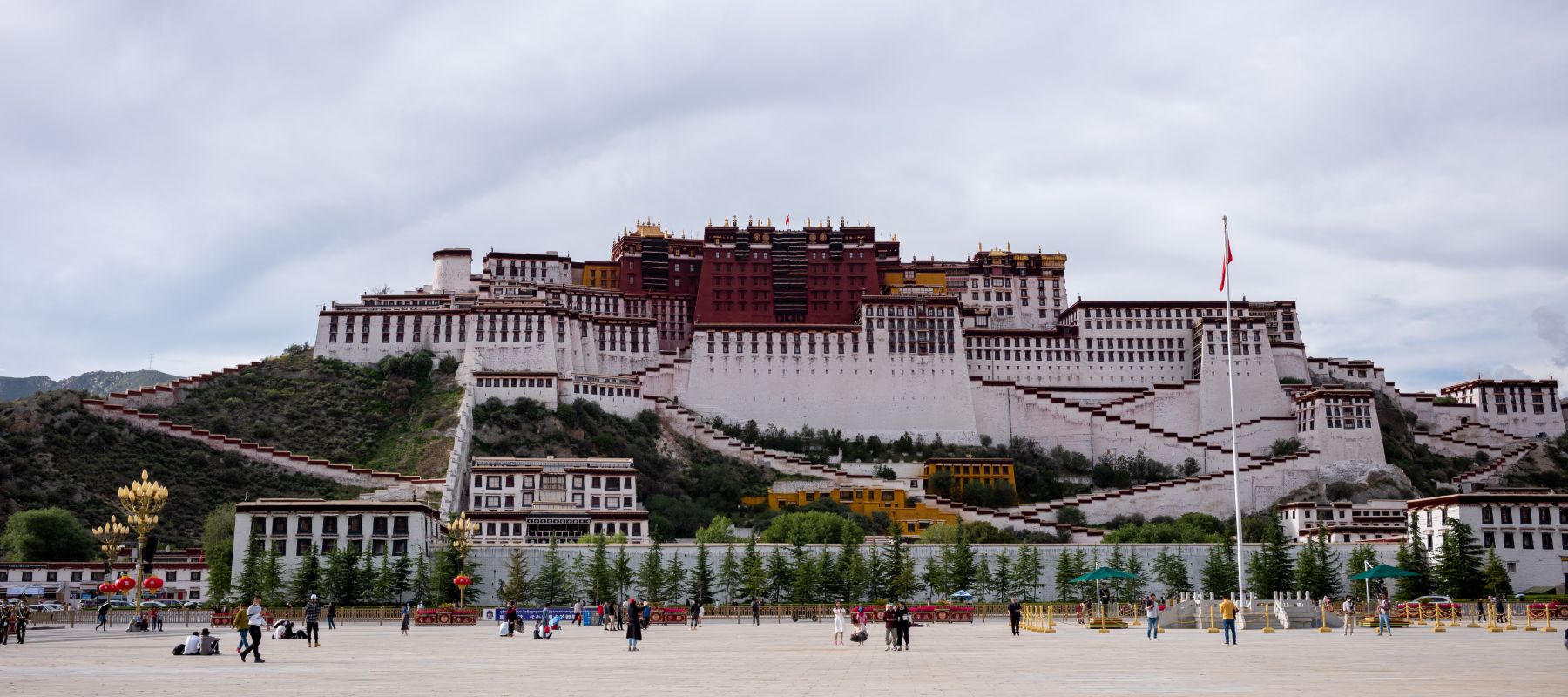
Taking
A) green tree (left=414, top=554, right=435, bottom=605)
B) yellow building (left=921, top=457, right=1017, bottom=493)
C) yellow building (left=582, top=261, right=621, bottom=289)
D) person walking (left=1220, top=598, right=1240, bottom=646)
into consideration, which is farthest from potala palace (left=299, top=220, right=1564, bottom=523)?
person walking (left=1220, top=598, right=1240, bottom=646)

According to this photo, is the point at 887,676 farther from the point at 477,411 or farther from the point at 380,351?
the point at 380,351

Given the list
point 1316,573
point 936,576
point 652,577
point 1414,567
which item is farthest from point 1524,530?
point 652,577

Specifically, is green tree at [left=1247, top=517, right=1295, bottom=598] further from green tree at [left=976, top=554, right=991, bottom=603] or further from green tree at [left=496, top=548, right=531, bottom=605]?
green tree at [left=496, top=548, right=531, bottom=605]

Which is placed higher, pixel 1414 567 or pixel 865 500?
pixel 865 500

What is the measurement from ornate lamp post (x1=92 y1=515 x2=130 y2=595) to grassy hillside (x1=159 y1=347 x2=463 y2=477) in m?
15.6

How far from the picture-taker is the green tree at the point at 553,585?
A: 6725cm

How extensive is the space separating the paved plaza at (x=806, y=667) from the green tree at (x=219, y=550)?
978 inches

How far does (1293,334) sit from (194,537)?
86.4m

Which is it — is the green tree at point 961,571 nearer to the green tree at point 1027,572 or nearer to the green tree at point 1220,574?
the green tree at point 1027,572

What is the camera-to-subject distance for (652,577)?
66.9 m

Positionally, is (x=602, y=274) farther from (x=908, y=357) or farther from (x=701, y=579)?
(x=701, y=579)

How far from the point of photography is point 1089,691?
738 inches

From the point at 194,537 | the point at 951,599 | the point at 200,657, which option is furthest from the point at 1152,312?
the point at 200,657

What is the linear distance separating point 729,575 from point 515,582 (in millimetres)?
10218
